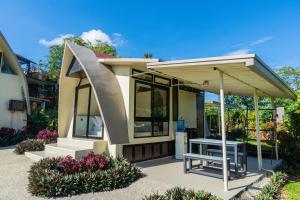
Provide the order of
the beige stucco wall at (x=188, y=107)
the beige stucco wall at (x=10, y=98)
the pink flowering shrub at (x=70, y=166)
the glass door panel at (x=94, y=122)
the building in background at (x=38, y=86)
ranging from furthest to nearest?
the building in background at (x=38, y=86) → the beige stucco wall at (x=10, y=98) → the beige stucco wall at (x=188, y=107) → the glass door panel at (x=94, y=122) → the pink flowering shrub at (x=70, y=166)

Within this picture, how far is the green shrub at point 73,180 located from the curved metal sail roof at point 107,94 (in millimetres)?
1159

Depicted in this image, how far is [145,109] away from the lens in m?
7.57

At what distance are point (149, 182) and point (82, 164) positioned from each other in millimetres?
1734

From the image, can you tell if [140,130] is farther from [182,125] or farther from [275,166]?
[275,166]

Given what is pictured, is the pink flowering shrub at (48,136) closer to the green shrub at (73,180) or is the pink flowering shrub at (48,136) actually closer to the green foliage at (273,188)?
the green shrub at (73,180)

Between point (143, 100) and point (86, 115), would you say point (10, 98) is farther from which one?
point (143, 100)

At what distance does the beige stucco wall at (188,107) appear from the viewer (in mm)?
9420

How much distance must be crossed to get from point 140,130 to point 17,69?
35.2 ft

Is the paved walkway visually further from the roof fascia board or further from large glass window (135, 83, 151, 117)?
the roof fascia board

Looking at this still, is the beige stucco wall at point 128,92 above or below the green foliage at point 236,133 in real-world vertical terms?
above

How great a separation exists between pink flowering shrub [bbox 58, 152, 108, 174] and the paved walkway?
2.83 ft

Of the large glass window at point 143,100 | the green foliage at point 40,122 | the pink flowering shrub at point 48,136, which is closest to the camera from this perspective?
the large glass window at point 143,100

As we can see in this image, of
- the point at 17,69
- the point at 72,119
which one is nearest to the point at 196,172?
the point at 72,119

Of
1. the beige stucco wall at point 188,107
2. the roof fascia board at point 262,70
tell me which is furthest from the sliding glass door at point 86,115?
the roof fascia board at point 262,70
